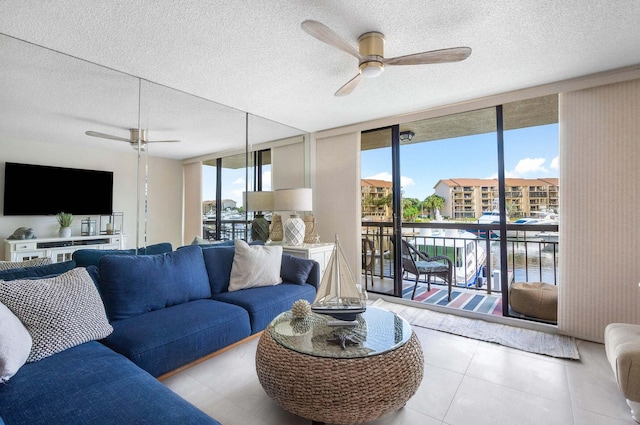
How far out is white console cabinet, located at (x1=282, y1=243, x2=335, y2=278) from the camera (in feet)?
11.5

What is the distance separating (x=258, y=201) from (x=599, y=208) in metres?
3.48

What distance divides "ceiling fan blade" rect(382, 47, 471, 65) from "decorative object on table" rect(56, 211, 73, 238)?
261 cm

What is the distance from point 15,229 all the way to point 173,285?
1.12 meters

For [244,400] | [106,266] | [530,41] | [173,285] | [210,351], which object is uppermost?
[530,41]

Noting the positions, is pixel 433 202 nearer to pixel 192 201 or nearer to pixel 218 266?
pixel 218 266

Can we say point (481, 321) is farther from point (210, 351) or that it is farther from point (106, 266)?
point (106, 266)

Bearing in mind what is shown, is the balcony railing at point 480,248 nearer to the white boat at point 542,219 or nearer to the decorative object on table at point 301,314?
the white boat at point 542,219

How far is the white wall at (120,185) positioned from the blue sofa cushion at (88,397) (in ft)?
3.99

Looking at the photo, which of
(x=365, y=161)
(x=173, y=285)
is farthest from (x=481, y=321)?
(x=173, y=285)

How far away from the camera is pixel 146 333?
1790mm

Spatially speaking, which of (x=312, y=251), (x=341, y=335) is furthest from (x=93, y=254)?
(x=312, y=251)

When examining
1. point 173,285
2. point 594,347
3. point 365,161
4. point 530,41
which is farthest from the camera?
point 365,161

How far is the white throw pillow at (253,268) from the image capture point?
272 centimetres

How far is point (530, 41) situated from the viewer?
79.4 inches
